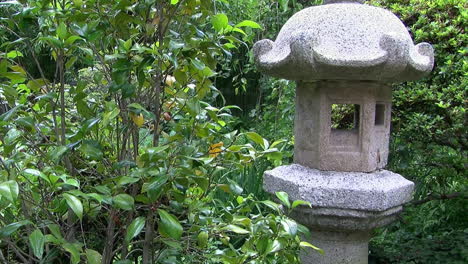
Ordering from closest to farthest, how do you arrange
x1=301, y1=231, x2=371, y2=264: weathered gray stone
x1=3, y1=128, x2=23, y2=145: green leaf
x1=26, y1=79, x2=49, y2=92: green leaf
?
x1=3, y1=128, x2=23, y2=145: green leaf → x1=26, y1=79, x2=49, y2=92: green leaf → x1=301, y1=231, x2=371, y2=264: weathered gray stone

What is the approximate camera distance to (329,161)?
1.97m

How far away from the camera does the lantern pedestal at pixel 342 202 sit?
186 centimetres

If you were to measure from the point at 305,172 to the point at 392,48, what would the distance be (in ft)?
2.00

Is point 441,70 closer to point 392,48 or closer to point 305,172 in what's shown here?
point 392,48

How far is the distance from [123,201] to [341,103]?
3.80ft

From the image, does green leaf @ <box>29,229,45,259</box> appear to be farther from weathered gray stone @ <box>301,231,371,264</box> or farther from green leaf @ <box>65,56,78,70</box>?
weathered gray stone @ <box>301,231,371,264</box>

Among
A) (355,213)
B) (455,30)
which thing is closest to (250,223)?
(355,213)

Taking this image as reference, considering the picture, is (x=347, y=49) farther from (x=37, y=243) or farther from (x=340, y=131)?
(x=37, y=243)

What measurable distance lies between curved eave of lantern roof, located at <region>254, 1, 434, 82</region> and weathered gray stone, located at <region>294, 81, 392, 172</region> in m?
0.09

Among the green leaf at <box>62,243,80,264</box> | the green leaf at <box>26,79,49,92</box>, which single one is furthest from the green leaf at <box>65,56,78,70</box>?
the green leaf at <box>62,243,80,264</box>

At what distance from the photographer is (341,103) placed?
1967 millimetres

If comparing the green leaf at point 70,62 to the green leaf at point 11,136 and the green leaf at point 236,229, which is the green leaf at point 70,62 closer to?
the green leaf at point 11,136

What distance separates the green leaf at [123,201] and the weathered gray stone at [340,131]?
41.8 inches

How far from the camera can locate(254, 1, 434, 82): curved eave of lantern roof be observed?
1.74 meters
